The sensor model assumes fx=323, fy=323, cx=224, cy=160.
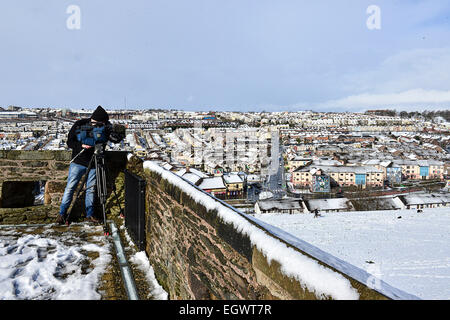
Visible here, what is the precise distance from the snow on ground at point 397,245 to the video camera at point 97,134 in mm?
6349

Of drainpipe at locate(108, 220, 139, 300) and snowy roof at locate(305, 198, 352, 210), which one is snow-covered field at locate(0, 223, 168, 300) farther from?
snowy roof at locate(305, 198, 352, 210)

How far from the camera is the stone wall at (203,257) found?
2010mm

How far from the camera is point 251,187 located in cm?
5828

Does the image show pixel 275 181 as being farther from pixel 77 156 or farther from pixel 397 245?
pixel 77 156

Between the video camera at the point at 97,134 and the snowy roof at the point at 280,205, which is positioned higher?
the video camera at the point at 97,134

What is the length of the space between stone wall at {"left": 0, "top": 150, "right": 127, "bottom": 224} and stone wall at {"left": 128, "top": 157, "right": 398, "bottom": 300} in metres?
1.18

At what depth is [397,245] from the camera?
50.4ft

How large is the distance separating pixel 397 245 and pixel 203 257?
49.6 ft

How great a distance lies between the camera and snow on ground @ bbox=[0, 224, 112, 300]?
10.6 feet

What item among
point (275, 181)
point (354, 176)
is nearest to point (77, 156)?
point (275, 181)

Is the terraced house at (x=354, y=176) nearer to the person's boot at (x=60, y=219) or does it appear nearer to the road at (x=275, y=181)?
the road at (x=275, y=181)

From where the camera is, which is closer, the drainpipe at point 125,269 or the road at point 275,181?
the drainpipe at point 125,269

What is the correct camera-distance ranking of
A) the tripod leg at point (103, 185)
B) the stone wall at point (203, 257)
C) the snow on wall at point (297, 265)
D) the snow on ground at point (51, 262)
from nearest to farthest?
the snow on wall at point (297, 265) < the stone wall at point (203, 257) < the snow on ground at point (51, 262) < the tripod leg at point (103, 185)

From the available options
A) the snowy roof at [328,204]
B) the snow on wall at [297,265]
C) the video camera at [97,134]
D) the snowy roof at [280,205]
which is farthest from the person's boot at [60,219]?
the snowy roof at [328,204]
